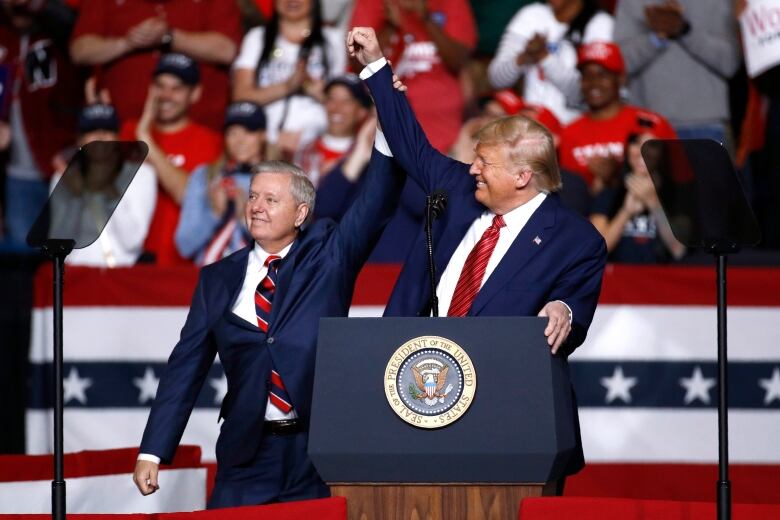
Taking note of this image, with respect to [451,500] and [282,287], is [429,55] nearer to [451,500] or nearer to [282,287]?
[282,287]

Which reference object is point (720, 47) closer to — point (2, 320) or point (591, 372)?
point (591, 372)

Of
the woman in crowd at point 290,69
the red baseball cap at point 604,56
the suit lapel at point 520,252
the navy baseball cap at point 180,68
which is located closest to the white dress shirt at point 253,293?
the suit lapel at point 520,252

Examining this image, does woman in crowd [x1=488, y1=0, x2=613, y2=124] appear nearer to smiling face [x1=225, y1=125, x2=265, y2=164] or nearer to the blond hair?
smiling face [x1=225, y1=125, x2=265, y2=164]

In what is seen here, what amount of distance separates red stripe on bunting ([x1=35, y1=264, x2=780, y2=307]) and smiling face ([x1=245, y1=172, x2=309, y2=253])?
1924 millimetres

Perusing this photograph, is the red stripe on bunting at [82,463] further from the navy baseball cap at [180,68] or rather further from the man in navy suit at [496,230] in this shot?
the navy baseball cap at [180,68]

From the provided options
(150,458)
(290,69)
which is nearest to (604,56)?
(290,69)

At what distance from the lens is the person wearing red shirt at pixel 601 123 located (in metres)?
7.13

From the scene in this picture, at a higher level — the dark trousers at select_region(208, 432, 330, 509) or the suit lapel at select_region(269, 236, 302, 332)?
the suit lapel at select_region(269, 236, 302, 332)

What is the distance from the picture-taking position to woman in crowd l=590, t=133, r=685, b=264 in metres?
6.70

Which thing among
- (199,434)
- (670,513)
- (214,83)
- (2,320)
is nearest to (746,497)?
(199,434)

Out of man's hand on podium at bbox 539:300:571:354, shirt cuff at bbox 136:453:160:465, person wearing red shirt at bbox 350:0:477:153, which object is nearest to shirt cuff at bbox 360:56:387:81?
man's hand on podium at bbox 539:300:571:354

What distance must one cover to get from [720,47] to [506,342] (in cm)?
466

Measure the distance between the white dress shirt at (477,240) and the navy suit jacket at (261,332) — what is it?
277 mm

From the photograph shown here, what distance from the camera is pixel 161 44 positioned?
807 centimetres
